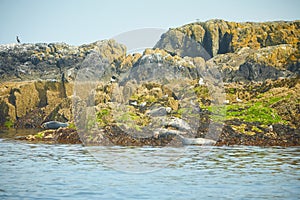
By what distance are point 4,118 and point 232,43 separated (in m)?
34.9

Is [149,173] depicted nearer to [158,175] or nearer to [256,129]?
[158,175]

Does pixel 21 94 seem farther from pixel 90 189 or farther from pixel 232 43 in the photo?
pixel 90 189

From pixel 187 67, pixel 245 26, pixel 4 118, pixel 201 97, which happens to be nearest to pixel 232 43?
pixel 245 26

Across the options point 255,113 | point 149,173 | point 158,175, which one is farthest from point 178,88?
point 158,175

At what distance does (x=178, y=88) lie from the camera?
42.6 m

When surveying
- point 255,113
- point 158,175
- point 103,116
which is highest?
point 103,116

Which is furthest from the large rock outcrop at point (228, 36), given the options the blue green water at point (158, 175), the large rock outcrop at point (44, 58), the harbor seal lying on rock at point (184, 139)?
the blue green water at point (158, 175)

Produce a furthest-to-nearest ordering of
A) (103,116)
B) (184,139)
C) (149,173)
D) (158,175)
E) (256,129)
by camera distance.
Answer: (103,116) → (256,129) → (184,139) → (149,173) → (158,175)

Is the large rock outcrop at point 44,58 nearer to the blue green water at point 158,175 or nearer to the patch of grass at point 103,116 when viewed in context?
the patch of grass at point 103,116

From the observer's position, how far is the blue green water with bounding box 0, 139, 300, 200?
15469 mm

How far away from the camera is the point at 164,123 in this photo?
1267 inches

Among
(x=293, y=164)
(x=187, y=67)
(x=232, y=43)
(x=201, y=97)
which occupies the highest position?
(x=232, y=43)

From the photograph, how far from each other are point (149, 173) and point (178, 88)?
2368 centimetres

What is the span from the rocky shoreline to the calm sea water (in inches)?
160
